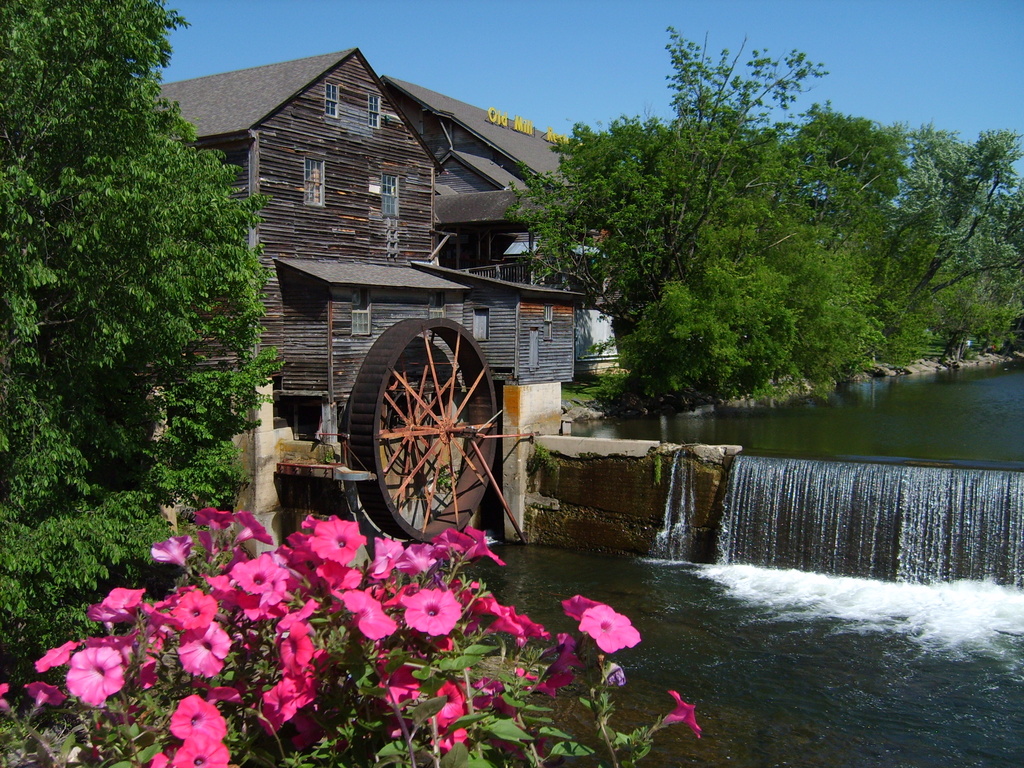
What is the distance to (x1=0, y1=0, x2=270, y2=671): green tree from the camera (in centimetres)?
1035

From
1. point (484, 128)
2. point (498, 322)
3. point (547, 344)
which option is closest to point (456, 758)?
point (498, 322)

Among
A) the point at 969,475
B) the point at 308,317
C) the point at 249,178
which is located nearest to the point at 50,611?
the point at 308,317

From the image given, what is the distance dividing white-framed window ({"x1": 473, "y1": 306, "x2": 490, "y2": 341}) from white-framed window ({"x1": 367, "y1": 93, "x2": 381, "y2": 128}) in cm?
474

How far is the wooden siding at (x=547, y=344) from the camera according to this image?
842 inches

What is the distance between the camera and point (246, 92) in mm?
20719

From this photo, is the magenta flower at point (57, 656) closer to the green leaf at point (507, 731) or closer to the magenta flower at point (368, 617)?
the magenta flower at point (368, 617)

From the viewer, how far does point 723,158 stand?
3117cm

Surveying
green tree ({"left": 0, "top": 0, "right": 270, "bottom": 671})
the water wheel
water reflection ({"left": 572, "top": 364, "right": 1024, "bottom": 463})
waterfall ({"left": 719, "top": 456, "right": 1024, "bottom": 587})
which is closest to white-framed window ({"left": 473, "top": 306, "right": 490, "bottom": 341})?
the water wheel

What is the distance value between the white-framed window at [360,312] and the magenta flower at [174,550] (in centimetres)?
1560

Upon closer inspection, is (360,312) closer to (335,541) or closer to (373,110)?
(373,110)

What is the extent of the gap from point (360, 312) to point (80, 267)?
822 centimetres

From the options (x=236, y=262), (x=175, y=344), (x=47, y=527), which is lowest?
→ (x=47, y=527)

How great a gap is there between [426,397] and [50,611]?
10642 millimetres

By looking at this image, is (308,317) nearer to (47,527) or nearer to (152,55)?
(152,55)
